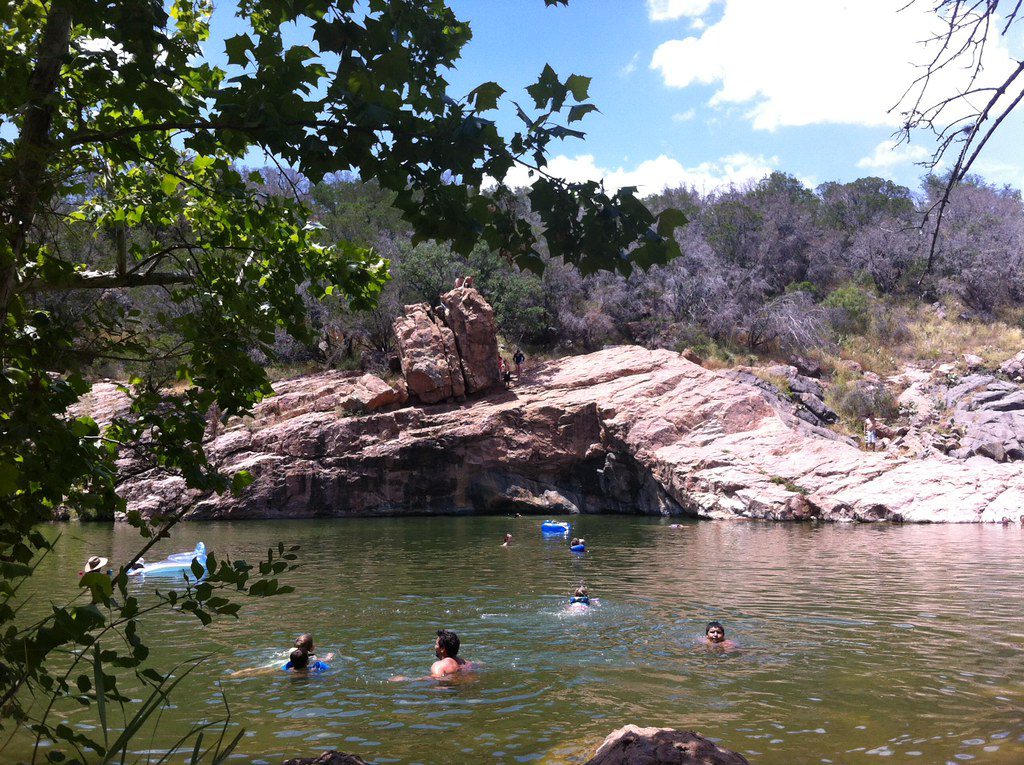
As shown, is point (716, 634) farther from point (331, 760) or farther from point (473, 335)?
point (473, 335)

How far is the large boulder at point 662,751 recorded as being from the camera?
4172 millimetres

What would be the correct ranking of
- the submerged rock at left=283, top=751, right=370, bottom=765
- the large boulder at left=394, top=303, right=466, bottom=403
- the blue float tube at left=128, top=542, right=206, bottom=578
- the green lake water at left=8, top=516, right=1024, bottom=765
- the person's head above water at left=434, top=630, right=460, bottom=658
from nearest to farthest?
1. the submerged rock at left=283, top=751, right=370, bottom=765
2. the green lake water at left=8, top=516, right=1024, bottom=765
3. the person's head above water at left=434, top=630, right=460, bottom=658
4. the blue float tube at left=128, top=542, right=206, bottom=578
5. the large boulder at left=394, top=303, right=466, bottom=403

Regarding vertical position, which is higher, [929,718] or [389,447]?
[389,447]

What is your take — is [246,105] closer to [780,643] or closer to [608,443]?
[780,643]

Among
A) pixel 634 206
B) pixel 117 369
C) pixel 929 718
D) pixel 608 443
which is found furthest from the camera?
pixel 117 369

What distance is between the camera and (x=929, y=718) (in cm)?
801

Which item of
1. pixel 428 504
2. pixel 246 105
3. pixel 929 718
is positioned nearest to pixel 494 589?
pixel 929 718

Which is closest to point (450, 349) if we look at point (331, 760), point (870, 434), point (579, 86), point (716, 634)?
point (870, 434)

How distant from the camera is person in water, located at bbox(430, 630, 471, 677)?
33.1 ft

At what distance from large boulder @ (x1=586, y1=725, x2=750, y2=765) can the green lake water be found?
2.33m

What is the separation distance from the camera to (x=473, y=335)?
3831 centimetres

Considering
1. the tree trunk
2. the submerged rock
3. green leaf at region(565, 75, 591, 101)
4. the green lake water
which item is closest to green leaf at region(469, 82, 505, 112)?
green leaf at region(565, 75, 591, 101)

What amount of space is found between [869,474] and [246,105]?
92.7 feet

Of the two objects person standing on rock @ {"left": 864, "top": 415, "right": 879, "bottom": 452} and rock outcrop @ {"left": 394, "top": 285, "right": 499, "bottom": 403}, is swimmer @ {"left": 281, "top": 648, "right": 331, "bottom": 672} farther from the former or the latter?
person standing on rock @ {"left": 864, "top": 415, "right": 879, "bottom": 452}
